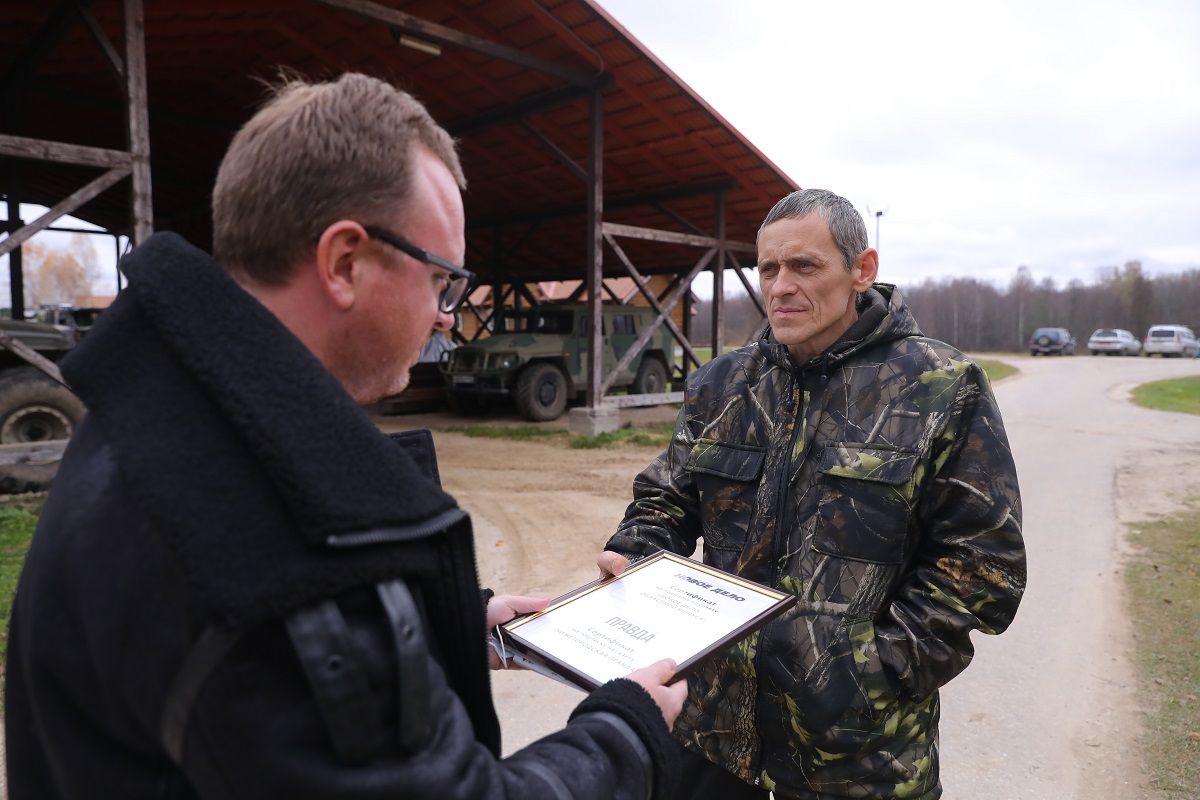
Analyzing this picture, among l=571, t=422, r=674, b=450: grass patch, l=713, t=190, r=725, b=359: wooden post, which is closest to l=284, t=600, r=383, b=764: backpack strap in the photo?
l=571, t=422, r=674, b=450: grass patch

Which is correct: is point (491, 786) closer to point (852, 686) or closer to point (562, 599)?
point (562, 599)

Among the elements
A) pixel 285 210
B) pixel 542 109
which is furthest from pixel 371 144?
pixel 542 109

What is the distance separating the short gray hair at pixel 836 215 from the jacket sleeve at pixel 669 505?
1.99ft

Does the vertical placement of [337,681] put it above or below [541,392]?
above

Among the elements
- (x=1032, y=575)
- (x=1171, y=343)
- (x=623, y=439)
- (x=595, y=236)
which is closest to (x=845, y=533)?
(x=1032, y=575)

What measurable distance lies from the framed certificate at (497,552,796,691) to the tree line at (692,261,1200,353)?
59340mm

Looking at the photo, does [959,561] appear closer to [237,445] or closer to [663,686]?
[663,686]

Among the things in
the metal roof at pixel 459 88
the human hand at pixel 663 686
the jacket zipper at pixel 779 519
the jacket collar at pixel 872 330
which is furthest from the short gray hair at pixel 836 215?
the metal roof at pixel 459 88

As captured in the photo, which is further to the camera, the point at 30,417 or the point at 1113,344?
the point at 1113,344

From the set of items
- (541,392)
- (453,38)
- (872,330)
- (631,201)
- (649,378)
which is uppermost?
(453,38)

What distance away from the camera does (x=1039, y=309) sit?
7438cm

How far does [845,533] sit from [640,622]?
60cm

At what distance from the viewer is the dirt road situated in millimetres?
3180

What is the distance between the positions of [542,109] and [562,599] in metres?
10.3
